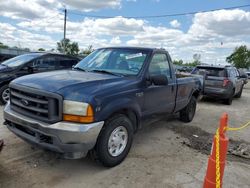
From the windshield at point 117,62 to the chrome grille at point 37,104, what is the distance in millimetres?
1381

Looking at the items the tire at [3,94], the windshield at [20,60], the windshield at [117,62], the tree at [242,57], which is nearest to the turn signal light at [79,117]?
the windshield at [117,62]

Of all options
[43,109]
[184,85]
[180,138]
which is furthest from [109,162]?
[184,85]

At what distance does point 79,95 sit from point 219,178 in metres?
1.90

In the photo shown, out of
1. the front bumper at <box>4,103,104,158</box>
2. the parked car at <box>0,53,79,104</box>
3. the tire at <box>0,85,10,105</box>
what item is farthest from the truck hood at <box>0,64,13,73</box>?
the front bumper at <box>4,103,104,158</box>

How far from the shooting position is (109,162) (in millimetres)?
3705

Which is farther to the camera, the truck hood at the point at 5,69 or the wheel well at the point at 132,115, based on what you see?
the truck hood at the point at 5,69

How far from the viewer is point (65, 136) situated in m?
3.16

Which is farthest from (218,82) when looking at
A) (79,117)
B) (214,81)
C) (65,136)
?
(65,136)

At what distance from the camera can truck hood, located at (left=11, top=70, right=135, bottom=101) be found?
3.25m

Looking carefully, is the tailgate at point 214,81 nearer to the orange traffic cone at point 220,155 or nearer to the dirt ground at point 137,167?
the dirt ground at point 137,167

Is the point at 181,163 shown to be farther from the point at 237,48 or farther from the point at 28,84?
the point at 237,48

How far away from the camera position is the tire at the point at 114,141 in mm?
3527

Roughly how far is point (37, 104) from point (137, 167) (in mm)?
1762

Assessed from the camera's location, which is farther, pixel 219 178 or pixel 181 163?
pixel 181 163
